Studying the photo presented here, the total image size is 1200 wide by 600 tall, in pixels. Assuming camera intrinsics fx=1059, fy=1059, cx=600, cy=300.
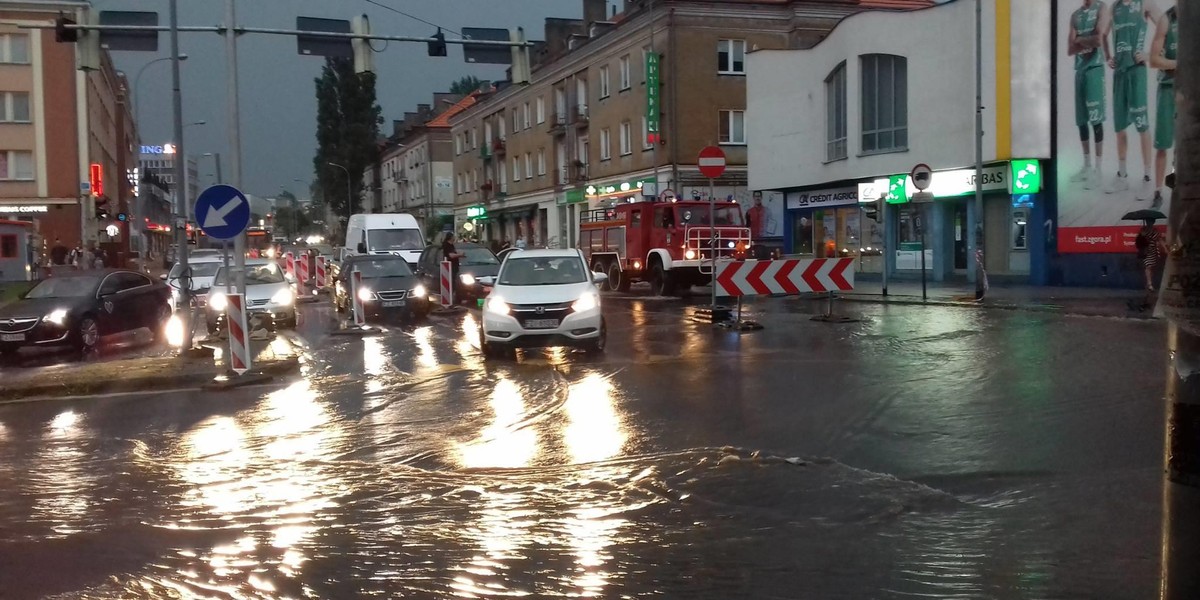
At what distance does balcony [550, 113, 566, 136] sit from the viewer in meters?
55.0

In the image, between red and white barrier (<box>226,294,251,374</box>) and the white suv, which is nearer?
red and white barrier (<box>226,294,251,374</box>)

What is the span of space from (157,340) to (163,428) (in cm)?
1104

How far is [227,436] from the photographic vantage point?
1001 cm

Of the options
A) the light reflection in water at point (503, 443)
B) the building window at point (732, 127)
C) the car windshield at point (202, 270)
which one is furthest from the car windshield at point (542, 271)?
the building window at point (732, 127)

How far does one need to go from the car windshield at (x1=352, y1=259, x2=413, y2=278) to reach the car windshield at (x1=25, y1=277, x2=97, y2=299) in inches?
244

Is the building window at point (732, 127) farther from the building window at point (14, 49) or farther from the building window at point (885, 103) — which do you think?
the building window at point (14, 49)

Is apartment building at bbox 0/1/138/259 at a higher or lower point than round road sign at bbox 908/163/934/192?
higher

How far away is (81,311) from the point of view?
18078 mm

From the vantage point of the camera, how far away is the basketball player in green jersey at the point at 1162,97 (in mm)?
24312

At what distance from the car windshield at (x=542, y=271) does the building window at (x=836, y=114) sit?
19.7 m

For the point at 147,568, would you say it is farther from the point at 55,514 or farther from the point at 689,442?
the point at 689,442

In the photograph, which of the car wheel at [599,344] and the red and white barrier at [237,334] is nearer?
the red and white barrier at [237,334]

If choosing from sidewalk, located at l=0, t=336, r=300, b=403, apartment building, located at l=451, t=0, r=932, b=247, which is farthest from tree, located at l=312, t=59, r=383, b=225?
sidewalk, located at l=0, t=336, r=300, b=403

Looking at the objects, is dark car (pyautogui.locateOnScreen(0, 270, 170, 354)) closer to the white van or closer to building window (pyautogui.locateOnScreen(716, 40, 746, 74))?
the white van
